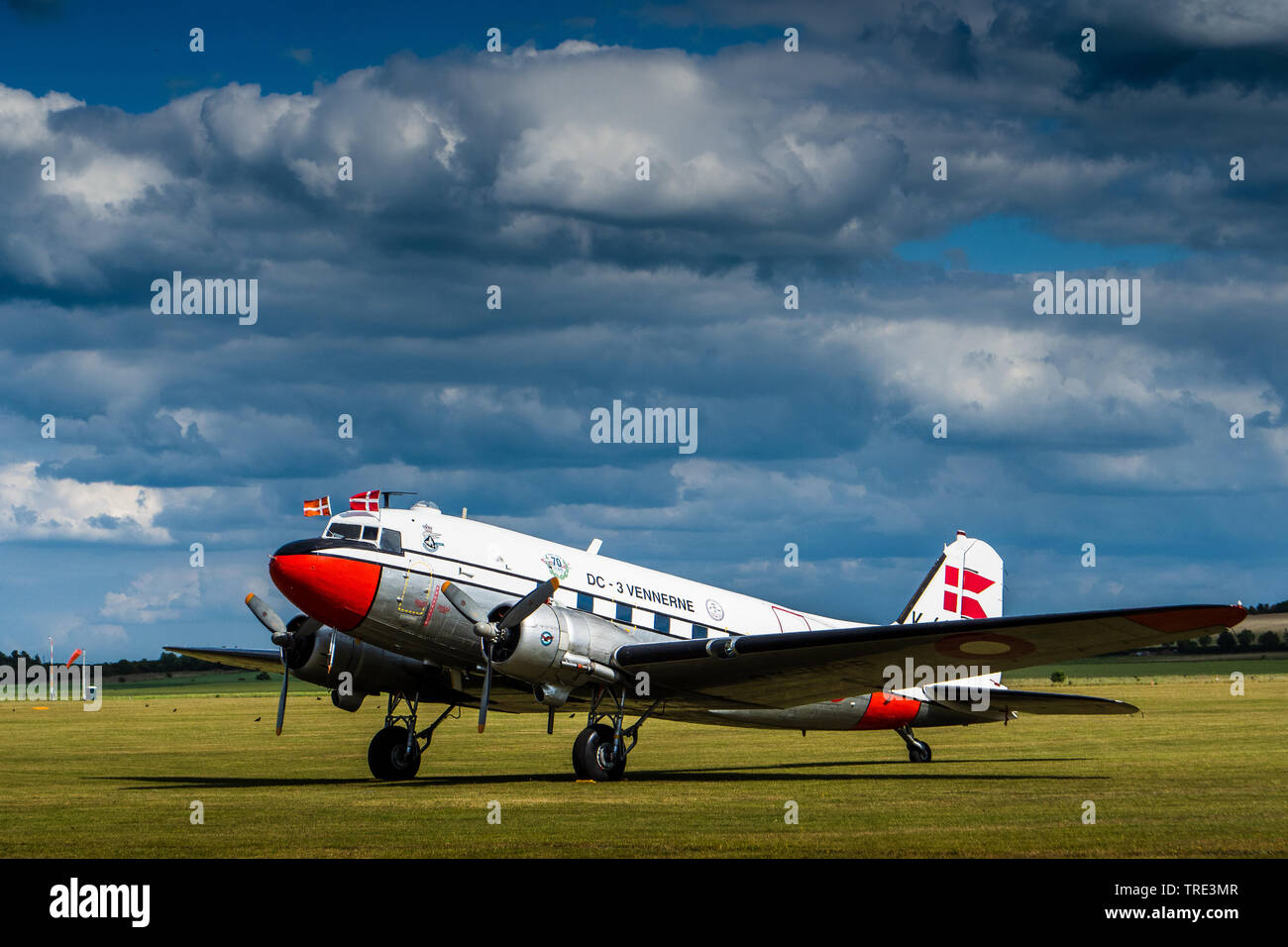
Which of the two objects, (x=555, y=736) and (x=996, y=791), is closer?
(x=996, y=791)

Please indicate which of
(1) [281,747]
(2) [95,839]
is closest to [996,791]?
(2) [95,839]

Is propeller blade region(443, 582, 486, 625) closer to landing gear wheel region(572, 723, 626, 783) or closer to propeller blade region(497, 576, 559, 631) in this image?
propeller blade region(497, 576, 559, 631)

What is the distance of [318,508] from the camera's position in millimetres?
25078

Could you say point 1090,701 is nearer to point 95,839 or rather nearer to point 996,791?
point 996,791

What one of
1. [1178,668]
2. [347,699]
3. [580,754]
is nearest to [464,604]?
[580,754]

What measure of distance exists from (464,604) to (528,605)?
1194mm

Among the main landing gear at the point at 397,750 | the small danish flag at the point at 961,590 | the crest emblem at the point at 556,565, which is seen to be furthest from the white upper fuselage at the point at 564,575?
the small danish flag at the point at 961,590

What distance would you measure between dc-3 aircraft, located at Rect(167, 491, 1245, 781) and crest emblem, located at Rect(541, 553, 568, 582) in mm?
27

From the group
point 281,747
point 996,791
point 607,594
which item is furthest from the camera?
point 281,747

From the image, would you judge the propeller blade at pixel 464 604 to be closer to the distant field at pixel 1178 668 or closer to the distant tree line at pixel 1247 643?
the distant field at pixel 1178 668

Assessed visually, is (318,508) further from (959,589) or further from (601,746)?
(959,589)
